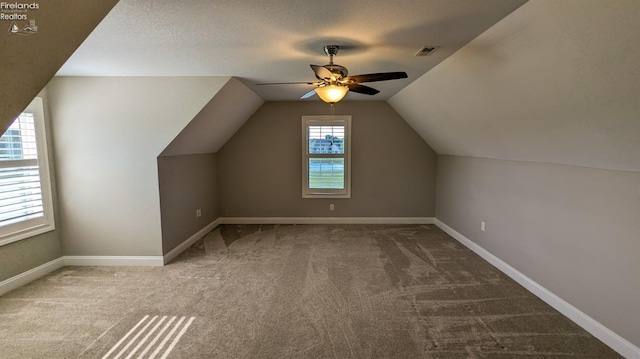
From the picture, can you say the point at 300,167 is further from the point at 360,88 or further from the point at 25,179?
the point at 25,179

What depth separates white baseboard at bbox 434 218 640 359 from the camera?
1981 millimetres

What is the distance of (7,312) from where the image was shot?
8.23ft

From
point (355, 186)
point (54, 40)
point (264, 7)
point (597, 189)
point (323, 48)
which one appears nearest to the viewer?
point (54, 40)

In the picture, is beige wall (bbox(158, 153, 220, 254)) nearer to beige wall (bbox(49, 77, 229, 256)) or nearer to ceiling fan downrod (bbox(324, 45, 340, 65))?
beige wall (bbox(49, 77, 229, 256))

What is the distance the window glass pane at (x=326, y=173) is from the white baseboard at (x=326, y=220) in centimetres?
65

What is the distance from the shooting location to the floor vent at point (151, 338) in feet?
6.65

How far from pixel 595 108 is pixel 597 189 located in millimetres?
803

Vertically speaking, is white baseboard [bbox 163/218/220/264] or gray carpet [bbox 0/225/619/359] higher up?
white baseboard [bbox 163/218/220/264]

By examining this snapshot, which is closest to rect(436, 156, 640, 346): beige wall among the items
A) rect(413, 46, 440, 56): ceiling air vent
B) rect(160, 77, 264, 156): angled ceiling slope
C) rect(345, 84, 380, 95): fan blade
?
rect(413, 46, 440, 56): ceiling air vent

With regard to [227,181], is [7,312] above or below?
below

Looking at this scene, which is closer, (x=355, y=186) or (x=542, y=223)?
(x=542, y=223)

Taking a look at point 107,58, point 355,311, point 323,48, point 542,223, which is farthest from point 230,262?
point 542,223

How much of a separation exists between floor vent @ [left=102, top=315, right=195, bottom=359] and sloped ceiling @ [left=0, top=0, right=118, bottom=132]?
1.75m

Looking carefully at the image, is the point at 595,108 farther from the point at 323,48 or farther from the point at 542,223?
the point at 323,48
